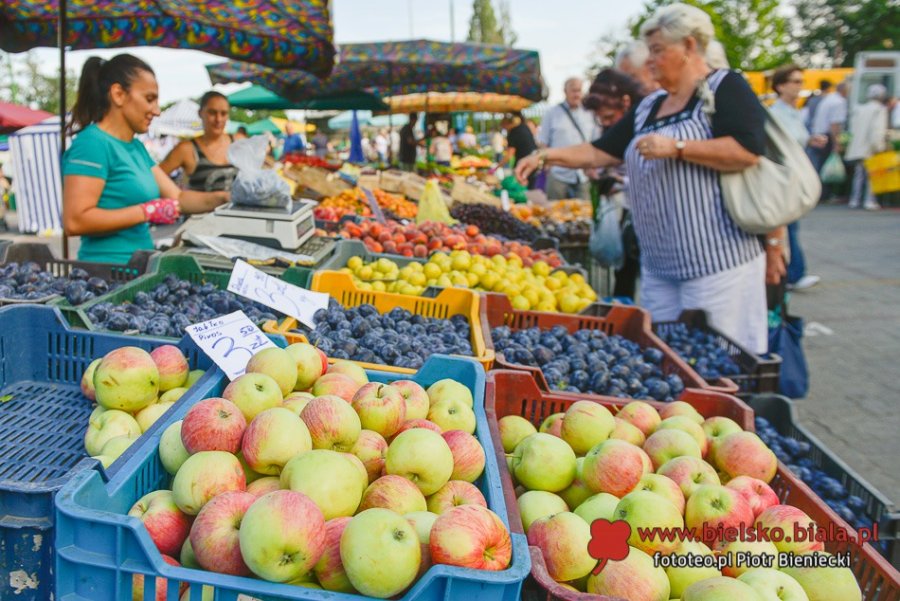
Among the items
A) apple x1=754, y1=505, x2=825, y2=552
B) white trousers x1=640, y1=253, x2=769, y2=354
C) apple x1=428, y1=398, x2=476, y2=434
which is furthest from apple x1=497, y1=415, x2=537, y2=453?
white trousers x1=640, y1=253, x2=769, y2=354

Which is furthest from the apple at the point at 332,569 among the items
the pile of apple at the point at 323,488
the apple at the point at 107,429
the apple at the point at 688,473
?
the apple at the point at 688,473

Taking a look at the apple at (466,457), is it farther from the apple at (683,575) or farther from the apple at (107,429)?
the apple at (107,429)

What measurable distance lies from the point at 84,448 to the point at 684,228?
2.83 metres

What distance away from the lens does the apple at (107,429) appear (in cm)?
169

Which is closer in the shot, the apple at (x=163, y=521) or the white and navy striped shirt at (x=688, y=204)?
the apple at (x=163, y=521)

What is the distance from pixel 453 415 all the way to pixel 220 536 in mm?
685

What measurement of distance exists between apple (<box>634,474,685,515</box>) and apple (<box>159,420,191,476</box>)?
106 cm

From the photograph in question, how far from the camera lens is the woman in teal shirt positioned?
3322 mm

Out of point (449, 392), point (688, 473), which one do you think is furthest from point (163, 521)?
point (688, 473)

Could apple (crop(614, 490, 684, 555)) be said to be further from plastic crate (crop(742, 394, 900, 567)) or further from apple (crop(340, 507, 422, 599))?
plastic crate (crop(742, 394, 900, 567))

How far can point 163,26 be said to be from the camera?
16.1ft

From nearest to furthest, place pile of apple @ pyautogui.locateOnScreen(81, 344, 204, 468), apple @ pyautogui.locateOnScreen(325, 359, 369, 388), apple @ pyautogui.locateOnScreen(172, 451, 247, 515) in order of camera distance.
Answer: apple @ pyautogui.locateOnScreen(172, 451, 247, 515) < pile of apple @ pyautogui.locateOnScreen(81, 344, 204, 468) < apple @ pyautogui.locateOnScreen(325, 359, 369, 388)

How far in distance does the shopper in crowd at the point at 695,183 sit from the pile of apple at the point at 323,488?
2144 millimetres

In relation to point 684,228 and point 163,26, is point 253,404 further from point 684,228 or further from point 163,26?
point 163,26
